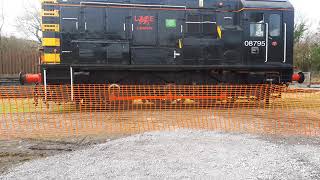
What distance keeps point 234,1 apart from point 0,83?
13.8 metres

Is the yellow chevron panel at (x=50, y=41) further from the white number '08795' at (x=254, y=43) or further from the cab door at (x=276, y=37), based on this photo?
the cab door at (x=276, y=37)

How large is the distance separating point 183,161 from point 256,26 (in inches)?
317

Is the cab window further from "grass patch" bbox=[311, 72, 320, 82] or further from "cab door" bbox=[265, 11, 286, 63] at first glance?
"grass patch" bbox=[311, 72, 320, 82]

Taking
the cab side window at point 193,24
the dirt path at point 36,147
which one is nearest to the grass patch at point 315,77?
the cab side window at point 193,24

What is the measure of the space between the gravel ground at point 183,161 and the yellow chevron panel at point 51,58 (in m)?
5.39

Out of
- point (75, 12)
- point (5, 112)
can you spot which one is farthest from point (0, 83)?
point (75, 12)

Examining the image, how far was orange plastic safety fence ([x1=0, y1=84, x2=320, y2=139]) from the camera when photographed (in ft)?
24.8

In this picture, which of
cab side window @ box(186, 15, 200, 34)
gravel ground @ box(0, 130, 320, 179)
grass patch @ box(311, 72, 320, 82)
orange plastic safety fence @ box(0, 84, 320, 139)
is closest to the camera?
gravel ground @ box(0, 130, 320, 179)

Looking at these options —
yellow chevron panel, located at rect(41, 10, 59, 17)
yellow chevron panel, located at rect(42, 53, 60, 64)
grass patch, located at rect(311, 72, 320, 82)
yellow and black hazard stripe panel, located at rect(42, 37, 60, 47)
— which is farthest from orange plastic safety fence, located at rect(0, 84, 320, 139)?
grass patch, located at rect(311, 72, 320, 82)

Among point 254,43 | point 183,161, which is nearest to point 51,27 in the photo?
point 254,43

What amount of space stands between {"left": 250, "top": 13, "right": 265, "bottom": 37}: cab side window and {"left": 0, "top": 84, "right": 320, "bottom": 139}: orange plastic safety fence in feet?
6.25

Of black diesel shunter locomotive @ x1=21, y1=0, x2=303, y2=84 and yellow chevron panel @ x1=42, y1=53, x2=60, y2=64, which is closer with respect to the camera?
yellow chevron panel @ x1=42, y1=53, x2=60, y2=64

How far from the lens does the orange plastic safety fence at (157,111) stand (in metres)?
7.56

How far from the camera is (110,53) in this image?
10.5 m
